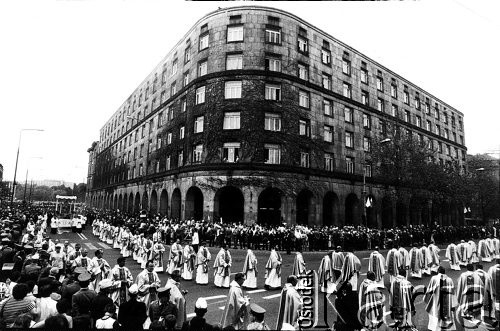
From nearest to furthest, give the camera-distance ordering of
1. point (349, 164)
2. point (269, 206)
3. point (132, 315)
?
point (132, 315) < point (269, 206) < point (349, 164)

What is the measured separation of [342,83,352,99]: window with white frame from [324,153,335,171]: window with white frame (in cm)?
844

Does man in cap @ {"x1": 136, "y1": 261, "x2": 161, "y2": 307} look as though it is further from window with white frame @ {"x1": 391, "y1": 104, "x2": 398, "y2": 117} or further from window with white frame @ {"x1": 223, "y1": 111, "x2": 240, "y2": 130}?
window with white frame @ {"x1": 391, "y1": 104, "x2": 398, "y2": 117}

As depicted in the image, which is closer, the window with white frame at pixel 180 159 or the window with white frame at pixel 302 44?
the window with white frame at pixel 302 44

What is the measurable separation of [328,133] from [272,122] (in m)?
8.42

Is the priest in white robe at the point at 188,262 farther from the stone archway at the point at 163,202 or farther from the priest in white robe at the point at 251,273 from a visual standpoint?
the stone archway at the point at 163,202

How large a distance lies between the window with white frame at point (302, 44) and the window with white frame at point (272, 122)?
8415 mm

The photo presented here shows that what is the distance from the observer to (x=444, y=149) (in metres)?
54.8

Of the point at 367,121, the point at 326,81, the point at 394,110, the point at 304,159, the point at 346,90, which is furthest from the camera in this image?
the point at 394,110

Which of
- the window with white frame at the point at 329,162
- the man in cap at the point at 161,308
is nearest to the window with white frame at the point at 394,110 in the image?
the window with white frame at the point at 329,162

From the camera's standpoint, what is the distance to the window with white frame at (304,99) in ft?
106

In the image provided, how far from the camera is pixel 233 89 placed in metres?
30.4

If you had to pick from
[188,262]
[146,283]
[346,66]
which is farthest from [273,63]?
[146,283]

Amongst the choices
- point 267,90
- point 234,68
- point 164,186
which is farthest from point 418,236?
point 164,186

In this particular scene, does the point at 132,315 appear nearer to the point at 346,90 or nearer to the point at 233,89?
the point at 233,89
